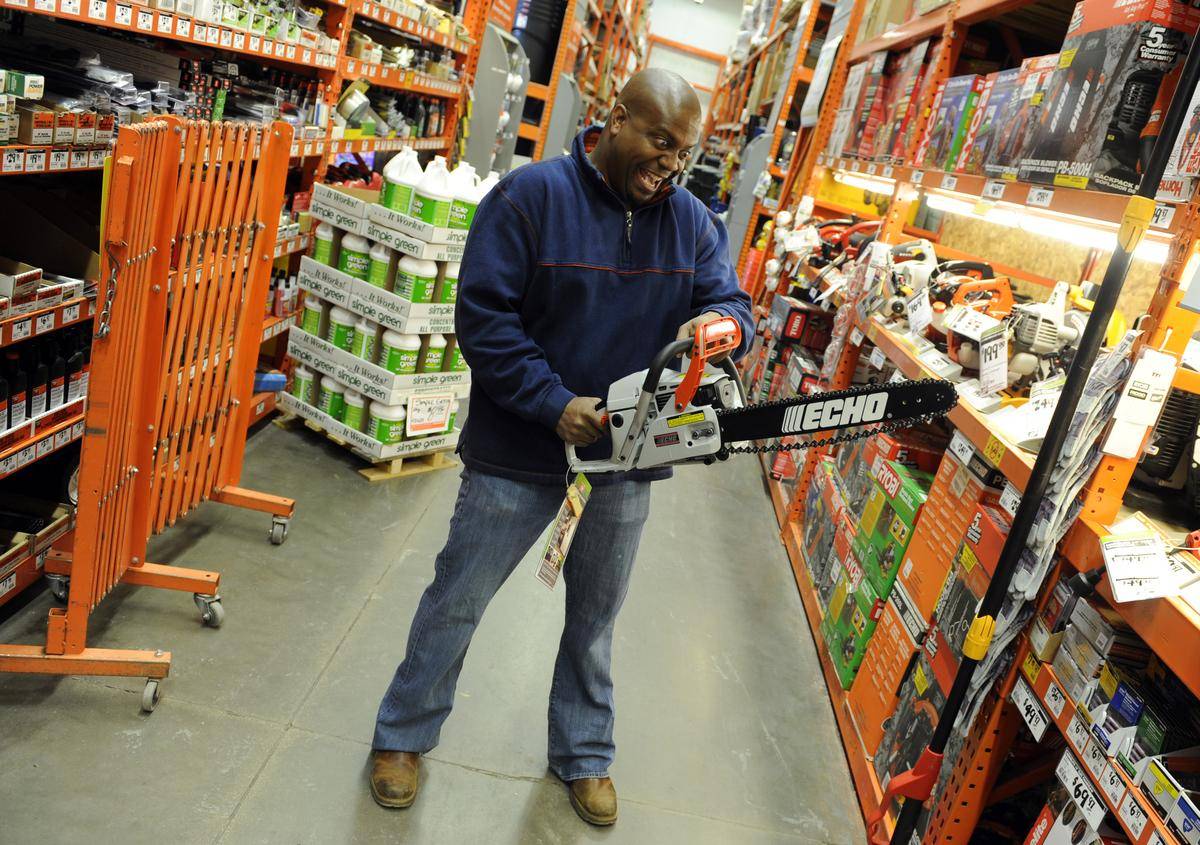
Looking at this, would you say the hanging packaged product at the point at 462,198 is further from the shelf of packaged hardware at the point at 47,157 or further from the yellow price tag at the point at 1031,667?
the yellow price tag at the point at 1031,667

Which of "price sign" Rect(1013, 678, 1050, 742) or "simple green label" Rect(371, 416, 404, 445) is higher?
"price sign" Rect(1013, 678, 1050, 742)

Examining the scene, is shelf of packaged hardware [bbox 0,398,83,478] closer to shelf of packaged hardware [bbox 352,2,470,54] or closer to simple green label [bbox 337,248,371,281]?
simple green label [bbox 337,248,371,281]

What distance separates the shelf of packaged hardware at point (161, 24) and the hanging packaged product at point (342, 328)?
1.08 m

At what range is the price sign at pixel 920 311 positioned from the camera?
3268mm

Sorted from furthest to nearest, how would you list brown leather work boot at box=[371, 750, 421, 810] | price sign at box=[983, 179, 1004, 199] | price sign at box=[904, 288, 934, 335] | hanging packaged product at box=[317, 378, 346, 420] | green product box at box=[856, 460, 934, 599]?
hanging packaged product at box=[317, 378, 346, 420] → price sign at box=[904, 288, 934, 335] → green product box at box=[856, 460, 934, 599] → price sign at box=[983, 179, 1004, 199] → brown leather work boot at box=[371, 750, 421, 810]

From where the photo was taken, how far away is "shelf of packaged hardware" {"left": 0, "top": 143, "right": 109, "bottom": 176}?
7.25 ft

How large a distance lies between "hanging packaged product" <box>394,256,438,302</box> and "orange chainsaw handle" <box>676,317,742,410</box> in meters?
2.31

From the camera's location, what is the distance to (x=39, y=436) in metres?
2.54

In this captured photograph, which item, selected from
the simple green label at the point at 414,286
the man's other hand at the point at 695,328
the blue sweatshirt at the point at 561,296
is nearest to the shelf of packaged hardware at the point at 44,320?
the blue sweatshirt at the point at 561,296

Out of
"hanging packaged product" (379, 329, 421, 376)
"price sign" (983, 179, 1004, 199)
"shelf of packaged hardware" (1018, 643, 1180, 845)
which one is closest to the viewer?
"shelf of packaged hardware" (1018, 643, 1180, 845)

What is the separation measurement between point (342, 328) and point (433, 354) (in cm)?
42

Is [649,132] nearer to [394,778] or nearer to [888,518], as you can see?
[394,778]

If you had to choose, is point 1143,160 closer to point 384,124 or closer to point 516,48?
point 384,124

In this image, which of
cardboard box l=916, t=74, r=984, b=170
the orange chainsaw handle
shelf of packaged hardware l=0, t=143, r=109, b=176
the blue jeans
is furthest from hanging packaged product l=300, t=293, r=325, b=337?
the orange chainsaw handle
